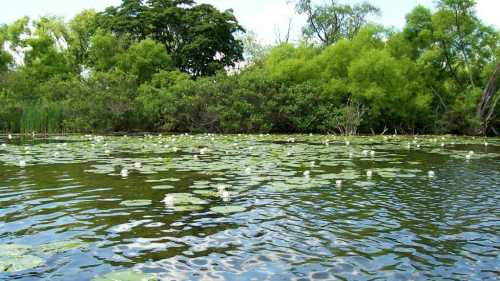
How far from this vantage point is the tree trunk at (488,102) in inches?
1168

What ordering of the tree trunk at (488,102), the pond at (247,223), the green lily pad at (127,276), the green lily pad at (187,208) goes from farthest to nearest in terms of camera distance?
the tree trunk at (488,102), the green lily pad at (187,208), the pond at (247,223), the green lily pad at (127,276)

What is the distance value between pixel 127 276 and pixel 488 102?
3132cm

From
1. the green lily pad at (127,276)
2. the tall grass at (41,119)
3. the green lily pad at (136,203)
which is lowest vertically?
the green lily pad at (127,276)

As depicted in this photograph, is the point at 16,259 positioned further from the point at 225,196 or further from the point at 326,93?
the point at 326,93

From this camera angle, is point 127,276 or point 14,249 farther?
point 14,249

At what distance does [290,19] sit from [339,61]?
85.1 ft

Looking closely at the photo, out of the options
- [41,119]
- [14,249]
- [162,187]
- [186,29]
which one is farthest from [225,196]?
[186,29]

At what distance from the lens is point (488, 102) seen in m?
30.2

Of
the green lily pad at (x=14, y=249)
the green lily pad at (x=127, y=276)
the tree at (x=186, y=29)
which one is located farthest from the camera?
the tree at (x=186, y=29)

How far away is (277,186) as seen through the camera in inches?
332

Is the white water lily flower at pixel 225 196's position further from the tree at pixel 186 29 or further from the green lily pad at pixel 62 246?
the tree at pixel 186 29

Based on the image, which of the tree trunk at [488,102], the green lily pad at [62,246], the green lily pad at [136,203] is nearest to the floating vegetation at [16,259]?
the green lily pad at [62,246]

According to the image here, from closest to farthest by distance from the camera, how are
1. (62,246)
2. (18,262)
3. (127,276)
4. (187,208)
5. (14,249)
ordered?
(127,276) → (18,262) → (14,249) → (62,246) → (187,208)

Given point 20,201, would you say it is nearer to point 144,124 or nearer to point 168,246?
point 168,246
